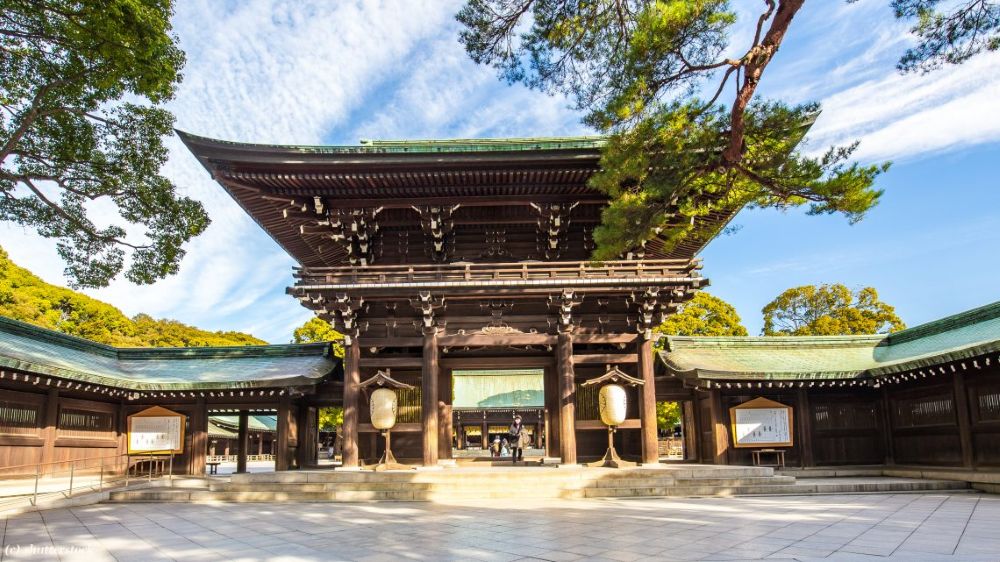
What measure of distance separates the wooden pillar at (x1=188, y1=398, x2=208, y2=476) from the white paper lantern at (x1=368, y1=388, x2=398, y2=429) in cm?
600

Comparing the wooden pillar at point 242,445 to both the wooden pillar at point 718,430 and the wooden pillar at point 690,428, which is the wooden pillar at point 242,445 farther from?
the wooden pillar at point 718,430

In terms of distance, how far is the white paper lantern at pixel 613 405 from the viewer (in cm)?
1538

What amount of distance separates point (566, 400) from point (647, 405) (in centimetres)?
221

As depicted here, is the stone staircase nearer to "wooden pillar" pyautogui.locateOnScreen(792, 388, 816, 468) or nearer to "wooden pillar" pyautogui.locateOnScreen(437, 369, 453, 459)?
"wooden pillar" pyautogui.locateOnScreen(437, 369, 453, 459)

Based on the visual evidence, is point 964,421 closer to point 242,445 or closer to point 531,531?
point 531,531

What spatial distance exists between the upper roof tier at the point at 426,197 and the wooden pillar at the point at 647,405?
105 inches

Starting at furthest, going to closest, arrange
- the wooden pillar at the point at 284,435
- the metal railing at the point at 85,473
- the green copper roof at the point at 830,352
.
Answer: the wooden pillar at the point at 284,435 < the green copper roof at the point at 830,352 < the metal railing at the point at 85,473

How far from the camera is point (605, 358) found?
16219 mm

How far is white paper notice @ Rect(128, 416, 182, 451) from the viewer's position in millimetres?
17703

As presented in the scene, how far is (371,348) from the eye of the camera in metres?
16.6

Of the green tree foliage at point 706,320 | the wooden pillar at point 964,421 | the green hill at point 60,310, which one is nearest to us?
the wooden pillar at point 964,421

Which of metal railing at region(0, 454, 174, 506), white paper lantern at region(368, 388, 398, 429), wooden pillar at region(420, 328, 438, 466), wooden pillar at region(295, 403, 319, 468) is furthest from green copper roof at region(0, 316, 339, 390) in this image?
wooden pillar at region(420, 328, 438, 466)

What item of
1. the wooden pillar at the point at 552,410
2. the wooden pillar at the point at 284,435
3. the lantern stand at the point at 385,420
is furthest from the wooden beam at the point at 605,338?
the wooden pillar at the point at 284,435

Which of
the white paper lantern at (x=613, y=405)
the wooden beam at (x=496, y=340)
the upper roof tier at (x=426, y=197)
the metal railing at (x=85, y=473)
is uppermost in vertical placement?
the upper roof tier at (x=426, y=197)
